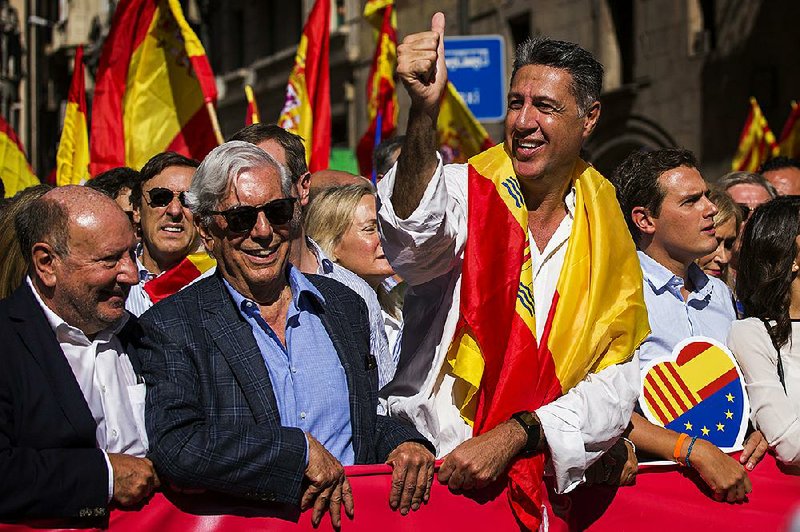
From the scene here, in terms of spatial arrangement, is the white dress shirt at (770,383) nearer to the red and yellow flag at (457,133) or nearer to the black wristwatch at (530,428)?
the black wristwatch at (530,428)

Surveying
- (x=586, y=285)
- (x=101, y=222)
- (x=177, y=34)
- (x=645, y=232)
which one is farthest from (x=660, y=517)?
(x=177, y=34)

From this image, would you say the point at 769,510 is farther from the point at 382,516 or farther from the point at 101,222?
the point at 101,222

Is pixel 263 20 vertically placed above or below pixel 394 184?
below

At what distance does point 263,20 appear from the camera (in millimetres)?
30672

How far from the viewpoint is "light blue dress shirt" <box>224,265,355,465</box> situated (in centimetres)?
375

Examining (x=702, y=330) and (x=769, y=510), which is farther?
(x=702, y=330)

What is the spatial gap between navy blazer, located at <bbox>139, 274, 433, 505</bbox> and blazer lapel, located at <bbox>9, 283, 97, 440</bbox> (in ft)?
0.62

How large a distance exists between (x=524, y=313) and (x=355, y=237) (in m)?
2.03

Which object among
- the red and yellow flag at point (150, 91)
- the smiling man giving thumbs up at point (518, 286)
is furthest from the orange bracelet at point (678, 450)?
the red and yellow flag at point (150, 91)

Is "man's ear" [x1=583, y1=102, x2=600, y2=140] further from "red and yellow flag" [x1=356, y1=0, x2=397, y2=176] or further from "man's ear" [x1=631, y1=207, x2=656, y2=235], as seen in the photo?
"red and yellow flag" [x1=356, y1=0, x2=397, y2=176]

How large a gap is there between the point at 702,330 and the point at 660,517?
3.75ft

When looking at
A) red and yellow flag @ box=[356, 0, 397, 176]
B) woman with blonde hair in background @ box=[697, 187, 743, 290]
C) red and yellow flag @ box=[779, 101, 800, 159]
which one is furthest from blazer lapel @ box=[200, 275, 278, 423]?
red and yellow flag @ box=[779, 101, 800, 159]

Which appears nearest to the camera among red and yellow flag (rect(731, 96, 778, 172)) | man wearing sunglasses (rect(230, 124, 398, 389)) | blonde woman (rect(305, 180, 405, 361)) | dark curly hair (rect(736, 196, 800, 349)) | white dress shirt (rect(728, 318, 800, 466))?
white dress shirt (rect(728, 318, 800, 466))

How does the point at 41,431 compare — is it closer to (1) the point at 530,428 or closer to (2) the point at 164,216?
(1) the point at 530,428
